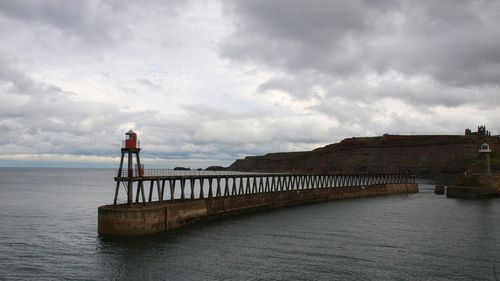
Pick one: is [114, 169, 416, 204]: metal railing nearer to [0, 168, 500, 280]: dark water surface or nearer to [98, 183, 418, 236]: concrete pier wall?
[98, 183, 418, 236]: concrete pier wall

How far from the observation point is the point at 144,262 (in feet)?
99.6

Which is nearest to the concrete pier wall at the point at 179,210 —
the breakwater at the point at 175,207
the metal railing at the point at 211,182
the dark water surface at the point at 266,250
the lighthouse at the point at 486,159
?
the breakwater at the point at 175,207

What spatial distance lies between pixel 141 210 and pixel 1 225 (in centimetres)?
2211

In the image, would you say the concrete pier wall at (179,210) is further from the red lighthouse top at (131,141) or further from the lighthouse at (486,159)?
the lighthouse at (486,159)

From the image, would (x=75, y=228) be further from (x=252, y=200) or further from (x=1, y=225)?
(x=252, y=200)

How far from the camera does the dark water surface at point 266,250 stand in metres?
27.9

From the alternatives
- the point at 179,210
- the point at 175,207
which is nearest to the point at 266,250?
the point at 175,207

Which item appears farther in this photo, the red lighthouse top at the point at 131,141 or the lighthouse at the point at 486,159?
the lighthouse at the point at 486,159

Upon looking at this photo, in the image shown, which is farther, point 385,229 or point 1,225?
point 1,225

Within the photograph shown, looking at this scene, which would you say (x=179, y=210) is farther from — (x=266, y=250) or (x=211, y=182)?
(x=266, y=250)

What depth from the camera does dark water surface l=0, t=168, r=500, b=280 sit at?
27906 mm

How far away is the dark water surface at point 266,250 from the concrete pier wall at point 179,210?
4.38 feet

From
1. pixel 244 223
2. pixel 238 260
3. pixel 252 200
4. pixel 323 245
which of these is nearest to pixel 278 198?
pixel 252 200

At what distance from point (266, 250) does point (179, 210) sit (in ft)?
42.7
